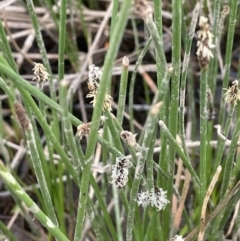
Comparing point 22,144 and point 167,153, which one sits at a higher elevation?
point 167,153

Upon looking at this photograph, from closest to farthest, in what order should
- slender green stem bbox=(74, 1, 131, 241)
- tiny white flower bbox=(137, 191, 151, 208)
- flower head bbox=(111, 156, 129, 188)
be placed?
slender green stem bbox=(74, 1, 131, 241) → flower head bbox=(111, 156, 129, 188) → tiny white flower bbox=(137, 191, 151, 208)

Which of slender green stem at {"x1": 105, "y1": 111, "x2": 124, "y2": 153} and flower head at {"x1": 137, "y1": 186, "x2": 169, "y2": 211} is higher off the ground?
slender green stem at {"x1": 105, "y1": 111, "x2": 124, "y2": 153}

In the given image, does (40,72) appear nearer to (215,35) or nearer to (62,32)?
(62,32)

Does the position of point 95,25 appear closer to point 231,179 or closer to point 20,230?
point 20,230

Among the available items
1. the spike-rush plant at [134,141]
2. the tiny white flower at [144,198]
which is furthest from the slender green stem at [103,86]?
the tiny white flower at [144,198]

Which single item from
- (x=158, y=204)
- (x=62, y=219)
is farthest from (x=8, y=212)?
(x=158, y=204)

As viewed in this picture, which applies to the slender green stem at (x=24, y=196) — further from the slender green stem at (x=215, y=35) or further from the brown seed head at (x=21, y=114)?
the slender green stem at (x=215, y=35)

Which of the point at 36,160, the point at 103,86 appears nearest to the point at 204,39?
the point at 103,86

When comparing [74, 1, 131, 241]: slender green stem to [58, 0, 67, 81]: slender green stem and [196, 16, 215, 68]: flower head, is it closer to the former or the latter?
[196, 16, 215, 68]: flower head

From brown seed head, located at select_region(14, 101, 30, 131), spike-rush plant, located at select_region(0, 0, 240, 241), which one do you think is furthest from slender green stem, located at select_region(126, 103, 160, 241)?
brown seed head, located at select_region(14, 101, 30, 131)
